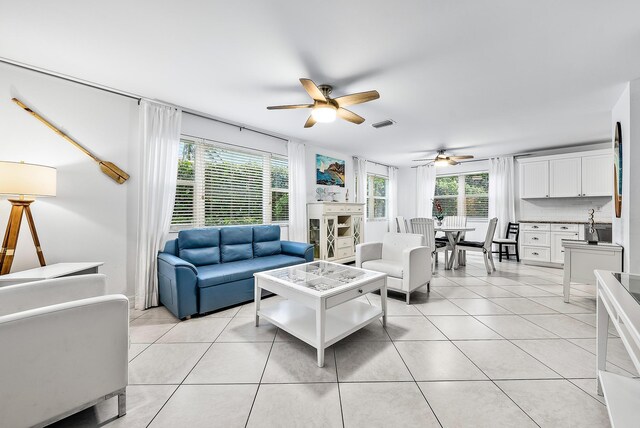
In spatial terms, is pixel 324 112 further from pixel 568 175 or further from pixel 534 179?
pixel 568 175

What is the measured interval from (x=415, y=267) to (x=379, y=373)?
1579mm

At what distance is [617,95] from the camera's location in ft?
9.63

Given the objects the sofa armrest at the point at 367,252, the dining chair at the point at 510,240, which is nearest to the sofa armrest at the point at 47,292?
the sofa armrest at the point at 367,252

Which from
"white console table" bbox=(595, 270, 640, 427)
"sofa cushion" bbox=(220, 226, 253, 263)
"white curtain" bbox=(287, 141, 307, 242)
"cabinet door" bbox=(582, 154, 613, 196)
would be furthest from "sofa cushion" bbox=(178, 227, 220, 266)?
"cabinet door" bbox=(582, 154, 613, 196)

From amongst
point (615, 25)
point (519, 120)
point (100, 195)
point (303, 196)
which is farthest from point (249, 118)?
point (519, 120)

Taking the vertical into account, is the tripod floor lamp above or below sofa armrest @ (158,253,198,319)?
above

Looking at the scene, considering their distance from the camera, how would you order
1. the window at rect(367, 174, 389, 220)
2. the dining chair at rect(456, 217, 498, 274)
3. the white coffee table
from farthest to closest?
the window at rect(367, 174, 389, 220)
the dining chair at rect(456, 217, 498, 274)
the white coffee table

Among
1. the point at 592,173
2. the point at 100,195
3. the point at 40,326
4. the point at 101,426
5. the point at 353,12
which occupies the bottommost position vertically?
the point at 101,426

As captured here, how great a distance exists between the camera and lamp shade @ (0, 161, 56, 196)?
1.97 m

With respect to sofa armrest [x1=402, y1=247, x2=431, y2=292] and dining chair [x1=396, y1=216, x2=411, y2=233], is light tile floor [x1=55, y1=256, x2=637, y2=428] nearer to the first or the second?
sofa armrest [x1=402, y1=247, x2=431, y2=292]

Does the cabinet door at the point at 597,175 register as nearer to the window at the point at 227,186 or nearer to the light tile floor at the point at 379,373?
the light tile floor at the point at 379,373

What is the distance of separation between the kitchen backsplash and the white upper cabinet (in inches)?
Answer: 15.2

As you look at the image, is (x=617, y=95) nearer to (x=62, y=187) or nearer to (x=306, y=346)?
(x=306, y=346)

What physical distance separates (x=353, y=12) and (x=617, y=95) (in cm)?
344
